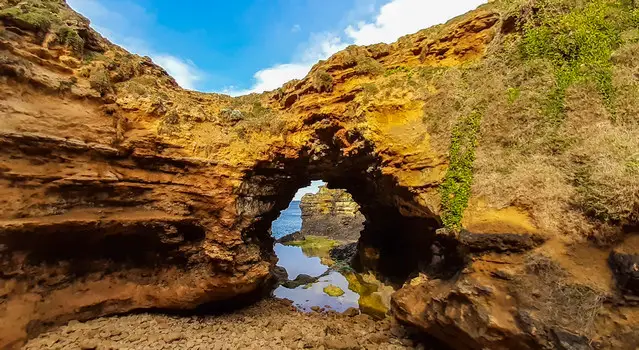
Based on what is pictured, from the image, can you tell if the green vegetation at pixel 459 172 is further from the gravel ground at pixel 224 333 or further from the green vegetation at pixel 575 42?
the gravel ground at pixel 224 333

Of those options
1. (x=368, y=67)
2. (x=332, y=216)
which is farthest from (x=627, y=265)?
(x=332, y=216)

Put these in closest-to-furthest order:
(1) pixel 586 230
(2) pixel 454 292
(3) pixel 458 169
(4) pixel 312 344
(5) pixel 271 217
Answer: (1) pixel 586 230
(2) pixel 454 292
(3) pixel 458 169
(4) pixel 312 344
(5) pixel 271 217

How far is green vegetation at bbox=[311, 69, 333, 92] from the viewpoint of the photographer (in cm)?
1330

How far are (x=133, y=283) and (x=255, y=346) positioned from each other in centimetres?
524

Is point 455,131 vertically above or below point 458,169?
above

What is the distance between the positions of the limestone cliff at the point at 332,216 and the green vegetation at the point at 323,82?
29152 mm

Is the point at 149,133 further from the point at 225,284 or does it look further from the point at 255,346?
the point at 255,346

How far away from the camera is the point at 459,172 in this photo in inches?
334

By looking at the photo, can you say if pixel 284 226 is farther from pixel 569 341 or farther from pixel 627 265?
pixel 627 265

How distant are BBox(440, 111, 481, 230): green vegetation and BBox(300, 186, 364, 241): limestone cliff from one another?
1250 inches

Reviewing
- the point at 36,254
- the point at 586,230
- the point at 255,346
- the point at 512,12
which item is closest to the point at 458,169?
the point at 586,230

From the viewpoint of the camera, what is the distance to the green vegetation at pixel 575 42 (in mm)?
7449

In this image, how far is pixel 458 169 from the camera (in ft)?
28.1

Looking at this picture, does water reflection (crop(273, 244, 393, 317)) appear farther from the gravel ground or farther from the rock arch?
the gravel ground
